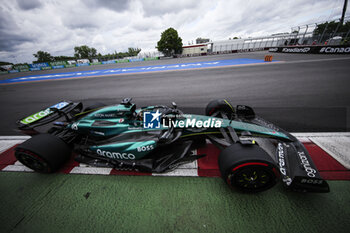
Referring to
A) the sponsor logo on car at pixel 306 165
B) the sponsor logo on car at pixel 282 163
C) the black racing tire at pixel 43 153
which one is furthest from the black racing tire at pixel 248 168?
the black racing tire at pixel 43 153

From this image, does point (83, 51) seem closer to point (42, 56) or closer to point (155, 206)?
point (42, 56)

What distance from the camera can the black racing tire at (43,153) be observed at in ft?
6.32

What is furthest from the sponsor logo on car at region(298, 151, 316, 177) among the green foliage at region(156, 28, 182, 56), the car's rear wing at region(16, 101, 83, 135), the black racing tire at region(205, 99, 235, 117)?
the green foliage at region(156, 28, 182, 56)

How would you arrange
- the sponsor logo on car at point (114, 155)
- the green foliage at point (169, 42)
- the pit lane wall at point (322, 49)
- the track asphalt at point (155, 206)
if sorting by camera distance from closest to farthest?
the track asphalt at point (155, 206), the sponsor logo on car at point (114, 155), the pit lane wall at point (322, 49), the green foliage at point (169, 42)

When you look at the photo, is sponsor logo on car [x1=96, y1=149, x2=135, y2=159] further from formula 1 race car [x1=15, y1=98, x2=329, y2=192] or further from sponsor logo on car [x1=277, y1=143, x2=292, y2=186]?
sponsor logo on car [x1=277, y1=143, x2=292, y2=186]

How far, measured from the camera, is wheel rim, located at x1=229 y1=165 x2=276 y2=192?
153cm

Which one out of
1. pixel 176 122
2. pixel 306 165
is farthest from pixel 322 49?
pixel 176 122

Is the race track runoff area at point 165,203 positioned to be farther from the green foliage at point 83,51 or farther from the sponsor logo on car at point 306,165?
the green foliage at point 83,51

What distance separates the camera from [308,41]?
74.0ft

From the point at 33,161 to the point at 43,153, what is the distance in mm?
425

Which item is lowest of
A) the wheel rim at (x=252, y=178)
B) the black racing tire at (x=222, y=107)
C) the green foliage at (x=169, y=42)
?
the wheel rim at (x=252, y=178)

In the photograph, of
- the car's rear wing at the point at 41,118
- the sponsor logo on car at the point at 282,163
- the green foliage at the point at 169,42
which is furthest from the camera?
the green foliage at the point at 169,42

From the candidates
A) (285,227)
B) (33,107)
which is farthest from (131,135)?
(33,107)

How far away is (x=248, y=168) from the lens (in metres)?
1.52
